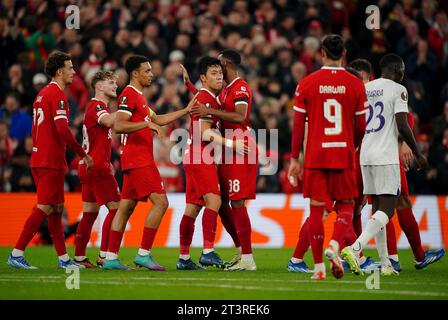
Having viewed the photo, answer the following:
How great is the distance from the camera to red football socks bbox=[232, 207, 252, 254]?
12.2 metres

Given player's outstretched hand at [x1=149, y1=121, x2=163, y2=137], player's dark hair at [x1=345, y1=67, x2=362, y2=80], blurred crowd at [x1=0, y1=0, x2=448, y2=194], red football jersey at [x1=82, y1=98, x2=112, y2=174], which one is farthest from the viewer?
blurred crowd at [x1=0, y1=0, x2=448, y2=194]

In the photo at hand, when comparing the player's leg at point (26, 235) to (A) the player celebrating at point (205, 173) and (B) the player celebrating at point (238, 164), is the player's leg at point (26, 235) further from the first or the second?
(B) the player celebrating at point (238, 164)

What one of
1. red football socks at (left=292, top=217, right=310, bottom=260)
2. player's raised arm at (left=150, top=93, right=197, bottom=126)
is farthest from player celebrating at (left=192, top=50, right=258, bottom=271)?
red football socks at (left=292, top=217, right=310, bottom=260)

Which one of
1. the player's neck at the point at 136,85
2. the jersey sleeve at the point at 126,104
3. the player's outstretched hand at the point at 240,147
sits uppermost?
the player's neck at the point at 136,85

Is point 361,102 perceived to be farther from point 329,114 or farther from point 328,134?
Answer: point 328,134

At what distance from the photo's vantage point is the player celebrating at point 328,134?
10172 millimetres

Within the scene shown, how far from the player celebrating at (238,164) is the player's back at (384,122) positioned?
1.56 meters

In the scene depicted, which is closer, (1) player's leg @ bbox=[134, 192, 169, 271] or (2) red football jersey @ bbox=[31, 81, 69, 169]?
(1) player's leg @ bbox=[134, 192, 169, 271]

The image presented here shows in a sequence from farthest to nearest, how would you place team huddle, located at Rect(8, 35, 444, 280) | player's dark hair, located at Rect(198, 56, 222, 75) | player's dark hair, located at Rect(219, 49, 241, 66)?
Answer: player's dark hair, located at Rect(219, 49, 241, 66) → player's dark hair, located at Rect(198, 56, 222, 75) → team huddle, located at Rect(8, 35, 444, 280)

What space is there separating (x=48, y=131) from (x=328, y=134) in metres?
4.09

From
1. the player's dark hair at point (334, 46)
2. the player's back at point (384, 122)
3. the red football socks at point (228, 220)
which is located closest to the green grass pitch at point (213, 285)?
the red football socks at point (228, 220)

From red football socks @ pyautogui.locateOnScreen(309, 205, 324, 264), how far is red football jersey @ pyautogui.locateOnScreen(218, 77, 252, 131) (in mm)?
2396

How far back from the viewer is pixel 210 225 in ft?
40.0

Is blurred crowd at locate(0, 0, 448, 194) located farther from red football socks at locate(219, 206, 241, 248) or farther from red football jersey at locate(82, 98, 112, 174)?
red football socks at locate(219, 206, 241, 248)
